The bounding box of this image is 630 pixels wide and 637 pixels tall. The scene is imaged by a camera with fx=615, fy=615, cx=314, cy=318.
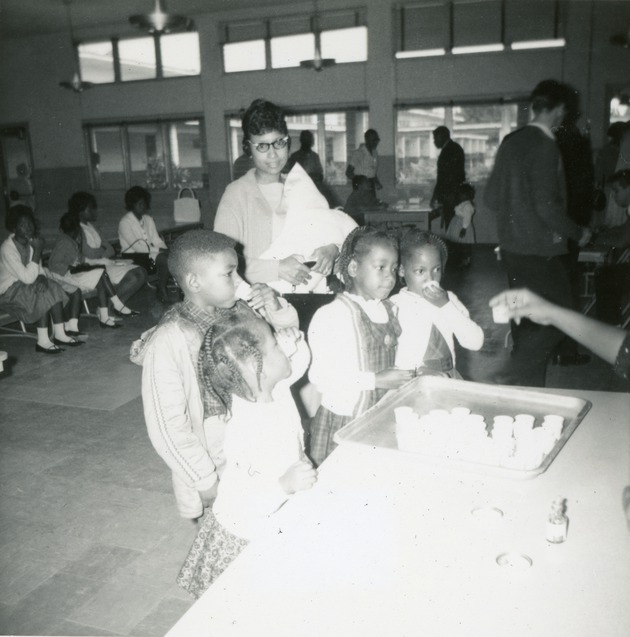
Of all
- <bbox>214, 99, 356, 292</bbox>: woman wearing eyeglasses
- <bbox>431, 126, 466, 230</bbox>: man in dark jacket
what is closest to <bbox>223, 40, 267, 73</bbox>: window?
<bbox>431, 126, 466, 230</bbox>: man in dark jacket

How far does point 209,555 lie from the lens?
1518 millimetres

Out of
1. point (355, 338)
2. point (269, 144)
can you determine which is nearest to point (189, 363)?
point (355, 338)

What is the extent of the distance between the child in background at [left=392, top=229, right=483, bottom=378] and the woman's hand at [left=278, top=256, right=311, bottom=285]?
1.11ft

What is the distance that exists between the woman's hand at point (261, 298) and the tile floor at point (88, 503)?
3.42 feet

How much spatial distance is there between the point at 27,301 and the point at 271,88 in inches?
291

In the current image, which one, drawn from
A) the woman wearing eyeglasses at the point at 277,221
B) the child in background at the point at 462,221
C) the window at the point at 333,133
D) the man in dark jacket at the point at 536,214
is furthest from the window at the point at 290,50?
the woman wearing eyeglasses at the point at 277,221

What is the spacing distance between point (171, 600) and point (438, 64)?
9.92m

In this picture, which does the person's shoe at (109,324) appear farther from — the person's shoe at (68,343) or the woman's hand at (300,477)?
the woman's hand at (300,477)

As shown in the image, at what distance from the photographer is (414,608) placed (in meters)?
0.91

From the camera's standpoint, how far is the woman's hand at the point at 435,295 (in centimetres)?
207

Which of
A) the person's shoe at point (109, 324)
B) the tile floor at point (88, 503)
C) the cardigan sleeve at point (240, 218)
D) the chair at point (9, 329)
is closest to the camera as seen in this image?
the tile floor at point (88, 503)

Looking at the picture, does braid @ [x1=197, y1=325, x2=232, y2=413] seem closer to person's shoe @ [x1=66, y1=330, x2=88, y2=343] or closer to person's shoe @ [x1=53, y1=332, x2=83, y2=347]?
person's shoe @ [x1=53, y1=332, x2=83, y2=347]

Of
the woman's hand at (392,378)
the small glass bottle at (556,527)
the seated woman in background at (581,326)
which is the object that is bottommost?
the small glass bottle at (556,527)

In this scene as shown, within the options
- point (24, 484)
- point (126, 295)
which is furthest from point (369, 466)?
point (126, 295)
